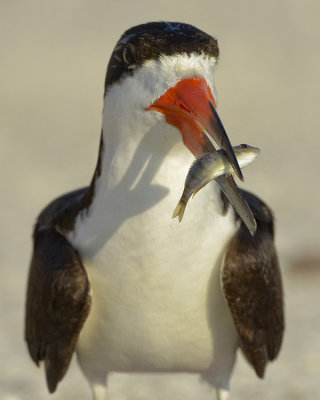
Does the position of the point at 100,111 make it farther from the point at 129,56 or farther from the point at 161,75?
the point at 161,75

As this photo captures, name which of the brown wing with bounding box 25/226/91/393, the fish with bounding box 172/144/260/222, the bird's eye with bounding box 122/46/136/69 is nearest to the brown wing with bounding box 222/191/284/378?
the brown wing with bounding box 25/226/91/393

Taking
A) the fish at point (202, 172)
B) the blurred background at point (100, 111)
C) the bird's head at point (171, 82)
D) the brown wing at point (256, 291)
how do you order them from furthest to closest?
the blurred background at point (100, 111), the brown wing at point (256, 291), the bird's head at point (171, 82), the fish at point (202, 172)

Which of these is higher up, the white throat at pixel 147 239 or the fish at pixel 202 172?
the fish at pixel 202 172

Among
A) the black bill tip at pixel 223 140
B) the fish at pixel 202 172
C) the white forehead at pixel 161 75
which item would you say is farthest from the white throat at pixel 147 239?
the fish at pixel 202 172

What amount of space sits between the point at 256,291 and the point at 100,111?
9.75 metres

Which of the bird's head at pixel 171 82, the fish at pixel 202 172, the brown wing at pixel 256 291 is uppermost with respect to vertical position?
the bird's head at pixel 171 82

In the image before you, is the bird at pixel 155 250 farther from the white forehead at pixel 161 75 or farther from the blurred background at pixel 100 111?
the blurred background at pixel 100 111

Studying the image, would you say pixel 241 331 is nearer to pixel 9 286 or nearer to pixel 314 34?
pixel 9 286

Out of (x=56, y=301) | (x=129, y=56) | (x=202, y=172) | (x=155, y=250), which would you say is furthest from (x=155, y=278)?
(x=129, y=56)

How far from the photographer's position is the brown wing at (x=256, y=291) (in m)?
4.88

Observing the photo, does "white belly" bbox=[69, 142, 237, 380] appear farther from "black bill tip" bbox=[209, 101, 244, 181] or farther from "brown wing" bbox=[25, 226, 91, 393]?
"black bill tip" bbox=[209, 101, 244, 181]

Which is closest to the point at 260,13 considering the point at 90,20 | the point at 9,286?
the point at 90,20

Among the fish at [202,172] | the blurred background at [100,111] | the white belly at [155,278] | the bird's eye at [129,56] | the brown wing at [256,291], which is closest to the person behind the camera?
the fish at [202,172]

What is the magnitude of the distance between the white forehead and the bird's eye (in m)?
0.05
